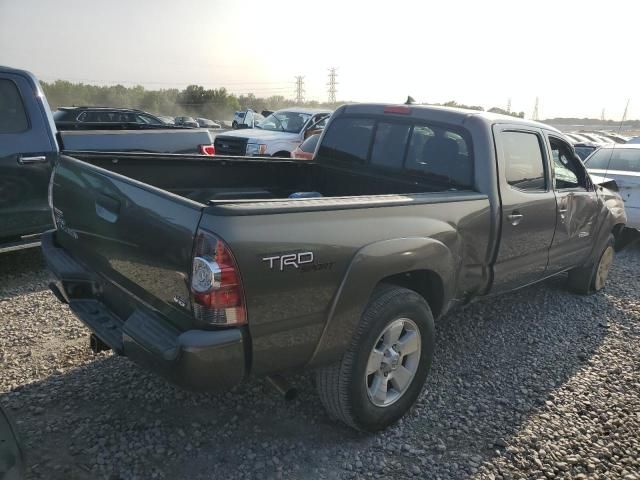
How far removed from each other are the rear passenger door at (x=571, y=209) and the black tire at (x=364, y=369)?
81.3 inches

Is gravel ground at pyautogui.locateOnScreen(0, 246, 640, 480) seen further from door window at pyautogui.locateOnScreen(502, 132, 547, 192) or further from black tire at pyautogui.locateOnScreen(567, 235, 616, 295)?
door window at pyautogui.locateOnScreen(502, 132, 547, 192)

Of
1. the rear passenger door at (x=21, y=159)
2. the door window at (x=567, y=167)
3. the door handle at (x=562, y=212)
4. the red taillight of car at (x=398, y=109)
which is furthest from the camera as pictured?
the rear passenger door at (x=21, y=159)

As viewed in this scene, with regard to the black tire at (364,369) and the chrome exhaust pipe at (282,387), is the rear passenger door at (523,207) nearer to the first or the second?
the black tire at (364,369)

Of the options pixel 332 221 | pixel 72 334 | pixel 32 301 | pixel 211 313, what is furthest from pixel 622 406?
pixel 32 301

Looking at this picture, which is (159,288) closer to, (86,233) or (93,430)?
(86,233)

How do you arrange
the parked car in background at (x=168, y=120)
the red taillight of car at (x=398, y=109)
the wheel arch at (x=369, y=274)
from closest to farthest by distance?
the wheel arch at (x=369, y=274), the red taillight of car at (x=398, y=109), the parked car in background at (x=168, y=120)

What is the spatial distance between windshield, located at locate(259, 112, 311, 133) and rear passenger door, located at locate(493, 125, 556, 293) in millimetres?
8191

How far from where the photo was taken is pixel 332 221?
2445mm

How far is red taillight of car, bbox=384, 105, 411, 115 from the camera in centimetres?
396

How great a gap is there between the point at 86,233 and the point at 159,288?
85 cm

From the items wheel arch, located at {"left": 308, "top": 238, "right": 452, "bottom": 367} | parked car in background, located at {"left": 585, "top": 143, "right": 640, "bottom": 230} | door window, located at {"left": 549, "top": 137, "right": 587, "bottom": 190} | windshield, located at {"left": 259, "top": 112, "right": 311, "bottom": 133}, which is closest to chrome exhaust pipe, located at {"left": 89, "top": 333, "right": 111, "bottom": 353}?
wheel arch, located at {"left": 308, "top": 238, "right": 452, "bottom": 367}

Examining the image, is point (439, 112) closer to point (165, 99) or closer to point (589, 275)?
point (589, 275)

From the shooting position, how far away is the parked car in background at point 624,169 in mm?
7457

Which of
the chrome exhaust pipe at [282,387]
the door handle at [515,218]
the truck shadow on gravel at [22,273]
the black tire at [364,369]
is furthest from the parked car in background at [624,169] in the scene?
the truck shadow on gravel at [22,273]
